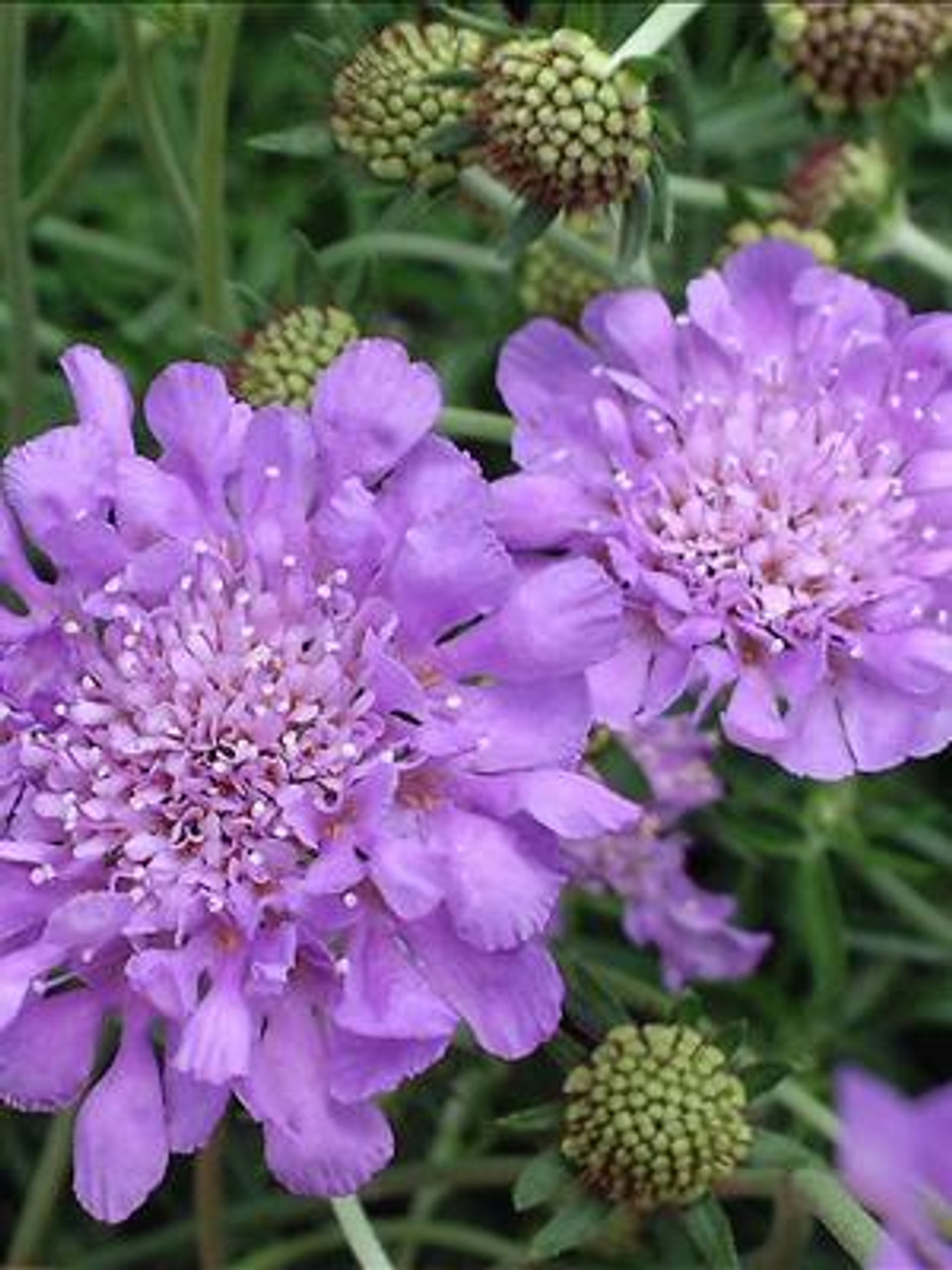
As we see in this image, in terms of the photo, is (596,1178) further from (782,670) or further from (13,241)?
(13,241)

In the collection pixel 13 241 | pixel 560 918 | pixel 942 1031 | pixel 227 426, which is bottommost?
pixel 942 1031

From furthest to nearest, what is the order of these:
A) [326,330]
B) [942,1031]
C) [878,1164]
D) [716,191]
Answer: [942,1031] < [716,191] < [326,330] < [878,1164]

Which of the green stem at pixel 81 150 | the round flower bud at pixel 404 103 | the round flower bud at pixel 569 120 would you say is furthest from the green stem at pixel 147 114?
the round flower bud at pixel 569 120

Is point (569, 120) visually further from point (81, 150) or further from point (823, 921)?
point (823, 921)

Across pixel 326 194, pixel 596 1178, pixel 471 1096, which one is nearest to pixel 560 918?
pixel 471 1096

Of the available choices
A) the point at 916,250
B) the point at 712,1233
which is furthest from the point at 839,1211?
the point at 916,250

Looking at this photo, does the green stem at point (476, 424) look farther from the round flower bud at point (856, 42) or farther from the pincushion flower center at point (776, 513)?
the round flower bud at point (856, 42)

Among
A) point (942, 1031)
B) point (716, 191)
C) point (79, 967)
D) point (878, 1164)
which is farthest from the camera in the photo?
point (942, 1031)
